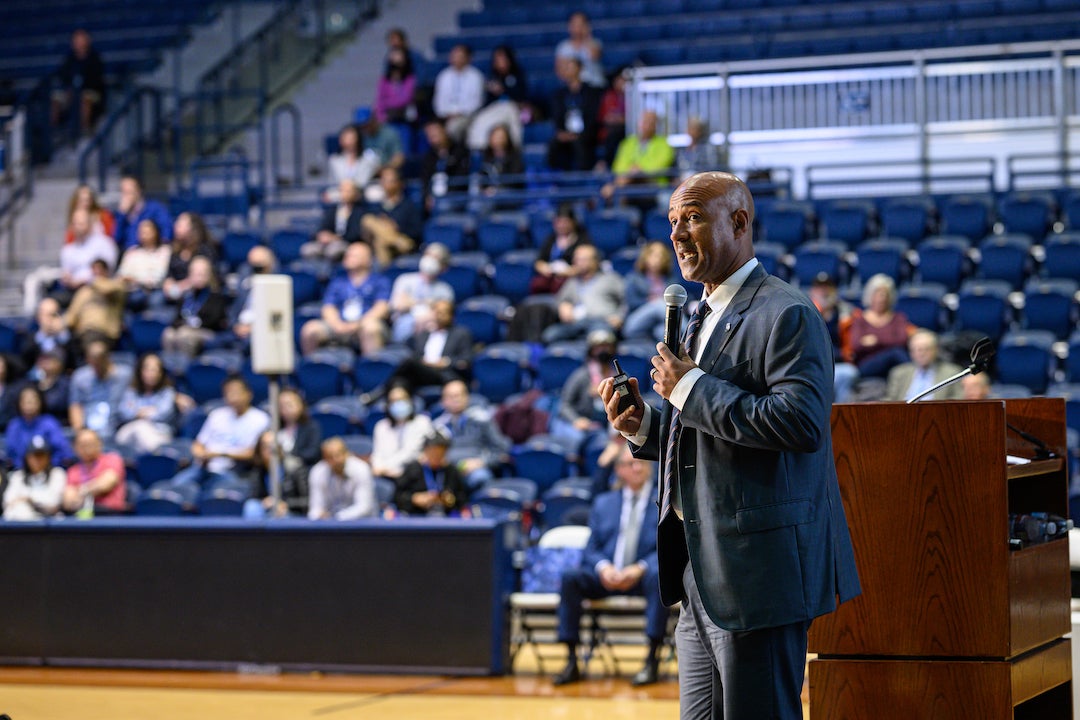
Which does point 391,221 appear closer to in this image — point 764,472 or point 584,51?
point 584,51

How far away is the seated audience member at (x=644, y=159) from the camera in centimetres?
1262

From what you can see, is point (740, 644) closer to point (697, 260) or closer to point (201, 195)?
point (697, 260)

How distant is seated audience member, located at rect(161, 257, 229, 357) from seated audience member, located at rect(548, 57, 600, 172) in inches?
129

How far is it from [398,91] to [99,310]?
4229mm

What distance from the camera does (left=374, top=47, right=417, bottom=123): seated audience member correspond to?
1506 cm

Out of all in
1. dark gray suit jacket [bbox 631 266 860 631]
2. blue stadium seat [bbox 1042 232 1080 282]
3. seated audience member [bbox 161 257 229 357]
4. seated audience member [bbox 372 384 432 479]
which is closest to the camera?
dark gray suit jacket [bbox 631 266 860 631]

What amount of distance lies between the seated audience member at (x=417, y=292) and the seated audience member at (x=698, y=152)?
2233 mm

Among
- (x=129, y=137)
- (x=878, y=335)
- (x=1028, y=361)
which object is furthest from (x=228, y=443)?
(x=129, y=137)

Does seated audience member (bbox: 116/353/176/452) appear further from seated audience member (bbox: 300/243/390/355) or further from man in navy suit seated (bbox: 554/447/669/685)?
man in navy suit seated (bbox: 554/447/669/685)

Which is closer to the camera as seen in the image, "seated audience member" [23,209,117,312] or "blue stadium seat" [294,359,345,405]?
"blue stadium seat" [294,359,345,405]

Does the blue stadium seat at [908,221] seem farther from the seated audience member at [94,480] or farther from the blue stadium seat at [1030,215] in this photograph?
the seated audience member at [94,480]

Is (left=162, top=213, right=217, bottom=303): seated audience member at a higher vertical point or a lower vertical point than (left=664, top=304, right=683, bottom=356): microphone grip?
higher

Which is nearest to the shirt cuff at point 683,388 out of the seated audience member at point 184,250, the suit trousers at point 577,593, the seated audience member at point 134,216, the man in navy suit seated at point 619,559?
the man in navy suit seated at point 619,559

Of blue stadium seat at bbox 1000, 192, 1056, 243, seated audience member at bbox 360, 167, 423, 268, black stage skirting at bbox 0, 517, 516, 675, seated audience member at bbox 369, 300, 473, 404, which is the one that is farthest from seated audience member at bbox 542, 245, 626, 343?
black stage skirting at bbox 0, 517, 516, 675
